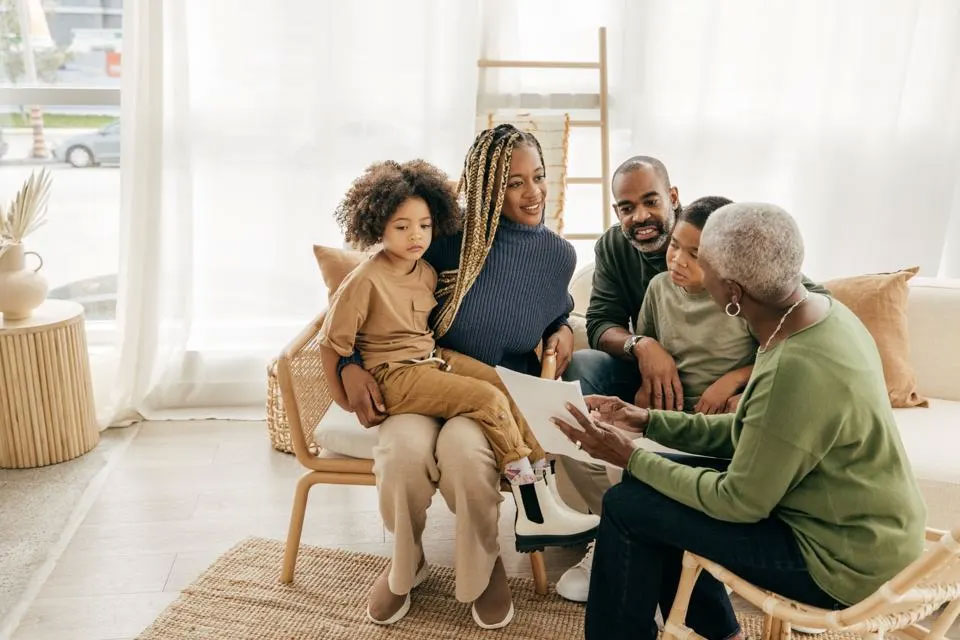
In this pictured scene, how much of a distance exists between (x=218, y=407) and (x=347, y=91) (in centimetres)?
131

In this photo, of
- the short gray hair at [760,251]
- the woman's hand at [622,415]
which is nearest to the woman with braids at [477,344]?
the woman's hand at [622,415]

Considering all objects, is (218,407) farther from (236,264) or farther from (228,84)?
(228,84)

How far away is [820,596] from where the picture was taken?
146 centimetres

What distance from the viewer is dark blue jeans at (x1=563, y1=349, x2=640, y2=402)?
2312 mm

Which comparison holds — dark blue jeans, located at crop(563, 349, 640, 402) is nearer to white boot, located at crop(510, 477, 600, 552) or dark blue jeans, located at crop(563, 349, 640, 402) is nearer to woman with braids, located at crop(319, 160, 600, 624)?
woman with braids, located at crop(319, 160, 600, 624)

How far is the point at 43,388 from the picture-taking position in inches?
110

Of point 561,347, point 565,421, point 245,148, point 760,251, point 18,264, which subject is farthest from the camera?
point 245,148

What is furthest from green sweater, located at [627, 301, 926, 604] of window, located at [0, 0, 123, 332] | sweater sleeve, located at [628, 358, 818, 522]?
window, located at [0, 0, 123, 332]

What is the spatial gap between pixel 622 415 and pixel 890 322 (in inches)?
42.3

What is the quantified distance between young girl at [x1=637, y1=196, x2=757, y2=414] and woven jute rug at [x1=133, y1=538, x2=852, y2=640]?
54cm

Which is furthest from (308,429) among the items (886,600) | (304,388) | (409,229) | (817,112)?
(817,112)

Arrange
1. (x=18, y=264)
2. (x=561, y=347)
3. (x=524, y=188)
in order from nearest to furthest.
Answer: (x=524, y=188)
(x=561, y=347)
(x=18, y=264)

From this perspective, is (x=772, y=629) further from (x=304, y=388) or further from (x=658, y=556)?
(x=304, y=388)

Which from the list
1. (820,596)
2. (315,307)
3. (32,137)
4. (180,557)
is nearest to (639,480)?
(820,596)
